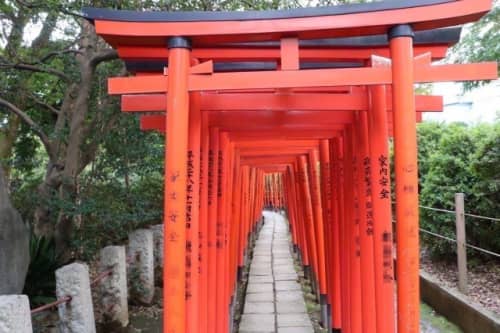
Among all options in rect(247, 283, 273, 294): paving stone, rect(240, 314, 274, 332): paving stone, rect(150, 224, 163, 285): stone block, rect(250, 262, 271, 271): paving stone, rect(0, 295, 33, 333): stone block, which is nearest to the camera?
rect(0, 295, 33, 333): stone block

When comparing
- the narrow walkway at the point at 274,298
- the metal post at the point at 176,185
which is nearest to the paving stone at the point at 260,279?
the narrow walkway at the point at 274,298

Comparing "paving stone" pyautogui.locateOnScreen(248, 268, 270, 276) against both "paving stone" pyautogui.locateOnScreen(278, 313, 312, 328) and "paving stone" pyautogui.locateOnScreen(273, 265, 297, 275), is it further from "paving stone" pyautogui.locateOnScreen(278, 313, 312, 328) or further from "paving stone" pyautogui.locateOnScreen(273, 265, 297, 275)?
"paving stone" pyautogui.locateOnScreen(278, 313, 312, 328)

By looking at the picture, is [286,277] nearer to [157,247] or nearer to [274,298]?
[274,298]

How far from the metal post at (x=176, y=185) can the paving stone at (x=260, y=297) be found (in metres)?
5.14

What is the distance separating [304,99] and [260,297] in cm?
547

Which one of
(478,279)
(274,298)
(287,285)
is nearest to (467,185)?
(478,279)

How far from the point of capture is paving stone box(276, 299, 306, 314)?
6871 mm

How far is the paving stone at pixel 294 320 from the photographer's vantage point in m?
6.21

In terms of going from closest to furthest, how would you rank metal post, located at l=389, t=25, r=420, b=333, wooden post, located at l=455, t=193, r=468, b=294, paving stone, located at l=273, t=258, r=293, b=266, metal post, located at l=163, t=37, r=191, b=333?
metal post, located at l=389, t=25, r=420, b=333, metal post, located at l=163, t=37, r=191, b=333, wooden post, located at l=455, t=193, r=468, b=294, paving stone, located at l=273, t=258, r=293, b=266

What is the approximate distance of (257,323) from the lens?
6320 millimetres

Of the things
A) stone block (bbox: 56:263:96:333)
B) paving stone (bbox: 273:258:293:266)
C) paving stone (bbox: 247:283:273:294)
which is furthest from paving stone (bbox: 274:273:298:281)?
stone block (bbox: 56:263:96:333)

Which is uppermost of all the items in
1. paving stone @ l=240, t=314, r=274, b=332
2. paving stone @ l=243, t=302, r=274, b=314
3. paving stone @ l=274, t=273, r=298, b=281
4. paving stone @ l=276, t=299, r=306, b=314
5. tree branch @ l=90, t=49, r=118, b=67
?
tree branch @ l=90, t=49, r=118, b=67

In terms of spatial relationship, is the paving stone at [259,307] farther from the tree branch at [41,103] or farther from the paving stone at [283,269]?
the tree branch at [41,103]

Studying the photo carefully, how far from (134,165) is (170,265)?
4081 millimetres
